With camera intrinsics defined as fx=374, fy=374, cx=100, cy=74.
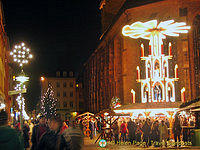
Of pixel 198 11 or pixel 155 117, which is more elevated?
pixel 198 11

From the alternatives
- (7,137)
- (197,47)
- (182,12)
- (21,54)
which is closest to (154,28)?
(197,47)

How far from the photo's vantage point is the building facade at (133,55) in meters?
37.8

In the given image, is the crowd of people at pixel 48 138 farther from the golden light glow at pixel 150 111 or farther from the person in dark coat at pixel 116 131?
the person in dark coat at pixel 116 131

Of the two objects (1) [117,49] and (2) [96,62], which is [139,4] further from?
(2) [96,62]

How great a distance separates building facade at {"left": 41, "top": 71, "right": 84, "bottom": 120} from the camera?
112062 millimetres

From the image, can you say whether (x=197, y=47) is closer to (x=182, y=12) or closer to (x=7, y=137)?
(x=182, y=12)

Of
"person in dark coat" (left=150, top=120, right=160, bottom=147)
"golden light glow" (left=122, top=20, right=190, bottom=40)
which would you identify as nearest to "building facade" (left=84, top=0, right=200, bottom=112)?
"golden light glow" (left=122, top=20, right=190, bottom=40)

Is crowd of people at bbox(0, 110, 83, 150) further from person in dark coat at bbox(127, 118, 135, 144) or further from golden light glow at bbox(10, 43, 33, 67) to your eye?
person in dark coat at bbox(127, 118, 135, 144)

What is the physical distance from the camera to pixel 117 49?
58.1 m

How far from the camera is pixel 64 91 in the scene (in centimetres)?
11394

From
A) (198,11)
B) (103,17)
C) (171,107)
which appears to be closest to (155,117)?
(171,107)

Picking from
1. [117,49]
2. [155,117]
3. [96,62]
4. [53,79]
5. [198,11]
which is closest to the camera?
[155,117]

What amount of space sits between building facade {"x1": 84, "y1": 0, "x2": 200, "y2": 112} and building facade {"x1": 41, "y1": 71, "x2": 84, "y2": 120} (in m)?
25.7

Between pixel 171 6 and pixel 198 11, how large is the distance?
254 inches
